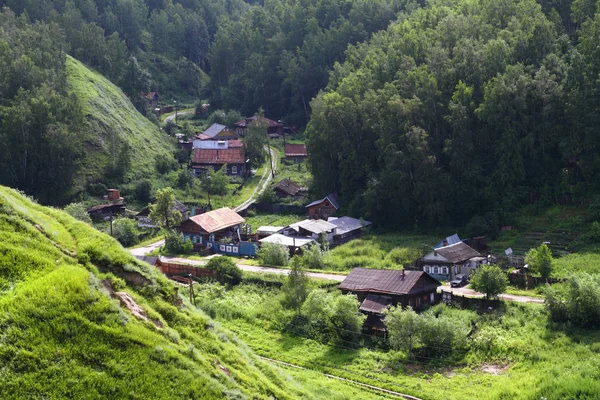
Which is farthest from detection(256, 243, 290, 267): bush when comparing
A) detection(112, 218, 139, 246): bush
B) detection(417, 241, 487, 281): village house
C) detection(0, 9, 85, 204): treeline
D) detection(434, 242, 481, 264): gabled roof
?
detection(0, 9, 85, 204): treeline

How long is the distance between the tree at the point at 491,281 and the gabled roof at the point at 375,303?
203 inches

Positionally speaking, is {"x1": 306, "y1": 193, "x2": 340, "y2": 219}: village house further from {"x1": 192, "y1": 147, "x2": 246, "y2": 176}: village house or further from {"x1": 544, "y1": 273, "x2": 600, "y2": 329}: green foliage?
{"x1": 544, "y1": 273, "x2": 600, "y2": 329}: green foliage

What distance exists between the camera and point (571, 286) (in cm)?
3341

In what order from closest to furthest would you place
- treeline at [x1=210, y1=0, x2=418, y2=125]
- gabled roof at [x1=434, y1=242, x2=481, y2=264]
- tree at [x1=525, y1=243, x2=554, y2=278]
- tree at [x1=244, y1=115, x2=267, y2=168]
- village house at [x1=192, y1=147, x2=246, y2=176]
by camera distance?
tree at [x1=525, y1=243, x2=554, y2=278] < gabled roof at [x1=434, y1=242, x2=481, y2=264] < tree at [x1=244, y1=115, x2=267, y2=168] < village house at [x1=192, y1=147, x2=246, y2=176] < treeline at [x1=210, y1=0, x2=418, y2=125]

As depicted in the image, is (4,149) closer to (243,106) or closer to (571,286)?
(243,106)

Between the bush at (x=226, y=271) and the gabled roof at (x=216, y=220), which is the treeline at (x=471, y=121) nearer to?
the gabled roof at (x=216, y=220)

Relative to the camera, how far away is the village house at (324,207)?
205ft

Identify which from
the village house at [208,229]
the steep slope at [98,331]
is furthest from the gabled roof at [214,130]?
the steep slope at [98,331]

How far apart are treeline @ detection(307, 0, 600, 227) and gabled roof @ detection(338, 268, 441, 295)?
15630 mm

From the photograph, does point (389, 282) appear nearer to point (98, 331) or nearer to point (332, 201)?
point (98, 331)

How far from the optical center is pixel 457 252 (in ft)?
142

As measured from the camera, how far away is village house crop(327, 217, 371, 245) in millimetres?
55259

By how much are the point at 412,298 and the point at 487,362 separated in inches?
263

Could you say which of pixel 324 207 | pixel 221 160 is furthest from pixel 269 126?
pixel 324 207
